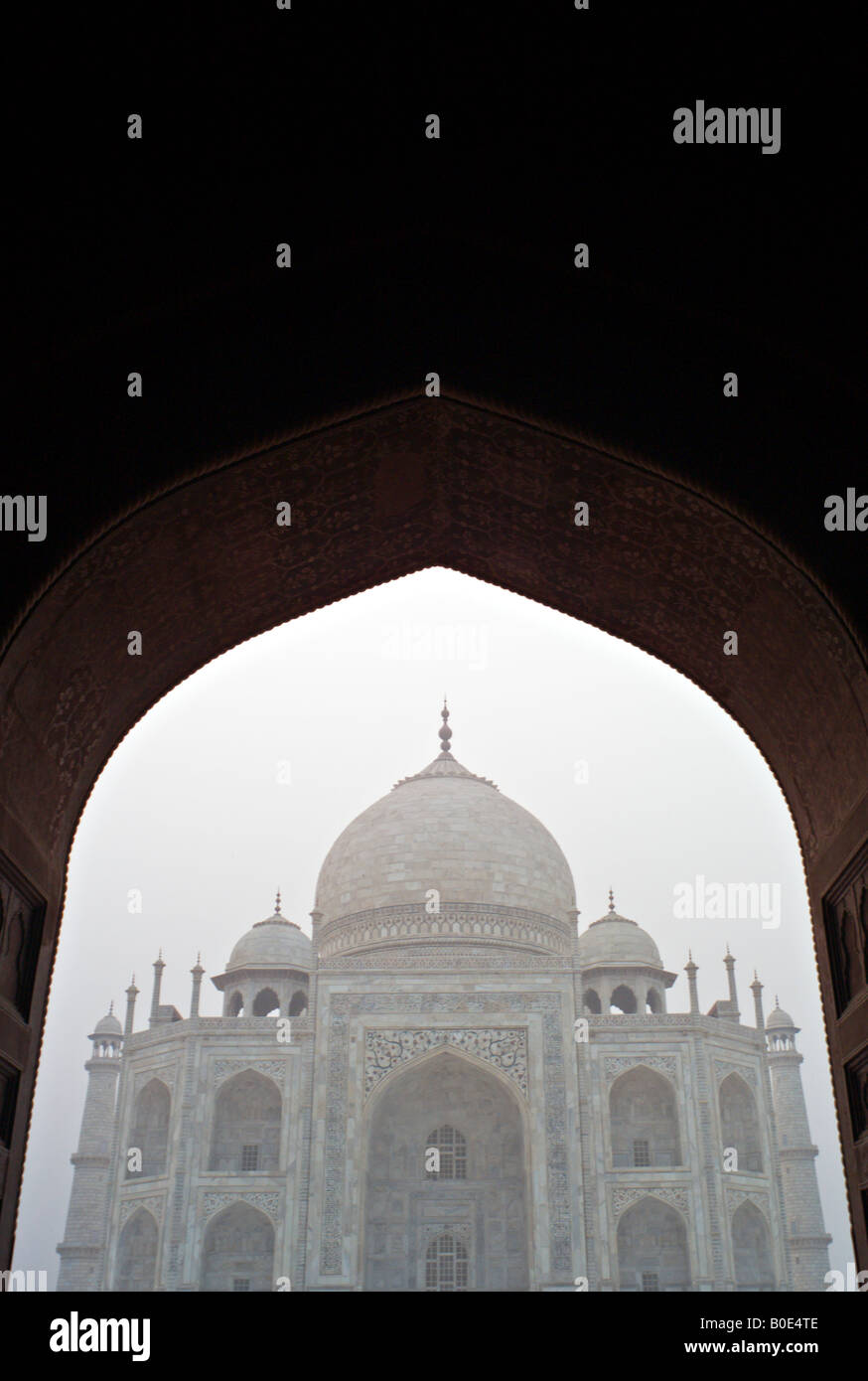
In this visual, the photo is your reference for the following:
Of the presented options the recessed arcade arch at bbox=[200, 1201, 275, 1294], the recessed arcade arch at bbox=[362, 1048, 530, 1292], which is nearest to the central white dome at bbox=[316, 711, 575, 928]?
the recessed arcade arch at bbox=[362, 1048, 530, 1292]

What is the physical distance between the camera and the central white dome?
21.4m

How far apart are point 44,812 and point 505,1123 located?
15.6 meters

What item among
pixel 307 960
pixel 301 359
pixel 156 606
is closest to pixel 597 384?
pixel 301 359

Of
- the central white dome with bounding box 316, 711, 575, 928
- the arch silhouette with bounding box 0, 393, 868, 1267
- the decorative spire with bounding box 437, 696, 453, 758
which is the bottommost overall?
the arch silhouette with bounding box 0, 393, 868, 1267

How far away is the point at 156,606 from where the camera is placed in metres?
4.73

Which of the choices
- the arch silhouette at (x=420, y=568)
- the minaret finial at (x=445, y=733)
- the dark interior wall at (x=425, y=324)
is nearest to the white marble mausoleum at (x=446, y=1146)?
the minaret finial at (x=445, y=733)

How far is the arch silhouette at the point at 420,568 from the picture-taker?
165 inches

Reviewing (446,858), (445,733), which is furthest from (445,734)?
(446,858)

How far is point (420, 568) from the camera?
5422mm

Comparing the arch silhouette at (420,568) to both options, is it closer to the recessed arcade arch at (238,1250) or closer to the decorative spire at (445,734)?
the recessed arcade arch at (238,1250)

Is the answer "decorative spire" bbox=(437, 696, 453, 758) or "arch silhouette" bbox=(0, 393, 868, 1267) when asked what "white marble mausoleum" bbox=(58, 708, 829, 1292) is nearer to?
"decorative spire" bbox=(437, 696, 453, 758)

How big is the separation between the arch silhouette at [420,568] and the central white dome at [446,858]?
16.2m

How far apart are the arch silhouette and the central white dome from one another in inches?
637

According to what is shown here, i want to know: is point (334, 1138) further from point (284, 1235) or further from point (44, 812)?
point (44, 812)
